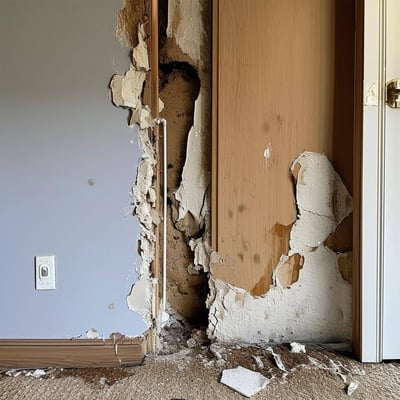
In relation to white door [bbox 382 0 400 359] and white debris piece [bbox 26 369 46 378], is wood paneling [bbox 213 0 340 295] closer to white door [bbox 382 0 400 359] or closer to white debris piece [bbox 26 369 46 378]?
white door [bbox 382 0 400 359]

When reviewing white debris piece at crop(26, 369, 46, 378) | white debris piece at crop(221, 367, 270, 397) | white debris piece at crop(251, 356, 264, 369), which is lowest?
white debris piece at crop(26, 369, 46, 378)

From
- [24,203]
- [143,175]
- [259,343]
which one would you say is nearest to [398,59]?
[143,175]

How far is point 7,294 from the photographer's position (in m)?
1.38

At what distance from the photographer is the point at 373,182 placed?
1.36 m

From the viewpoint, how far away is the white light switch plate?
4.51 feet

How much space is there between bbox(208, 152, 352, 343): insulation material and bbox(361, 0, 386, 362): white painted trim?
0.33 feet

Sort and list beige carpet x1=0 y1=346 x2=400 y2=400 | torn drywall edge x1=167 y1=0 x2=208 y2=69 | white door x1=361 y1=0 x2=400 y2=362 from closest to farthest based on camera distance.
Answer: beige carpet x1=0 y1=346 x2=400 y2=400 < white door x1=361 y1=0 x2=400 y2=362 < torn drywall edge x1=167 y1=0 x2=208 y2=69

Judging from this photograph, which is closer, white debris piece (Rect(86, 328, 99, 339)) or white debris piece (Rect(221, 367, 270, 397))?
white debris piece (Rect(221, 367, 270, 397))

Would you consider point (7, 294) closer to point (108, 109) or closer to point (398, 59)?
point (108, 109)

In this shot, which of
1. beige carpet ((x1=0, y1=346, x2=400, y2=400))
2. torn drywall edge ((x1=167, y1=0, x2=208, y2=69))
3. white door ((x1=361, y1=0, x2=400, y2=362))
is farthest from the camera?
torn drywall edge ((x1=167, y1=0, x2=208, y2=69))

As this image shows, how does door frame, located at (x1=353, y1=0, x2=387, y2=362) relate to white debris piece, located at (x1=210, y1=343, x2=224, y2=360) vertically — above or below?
above

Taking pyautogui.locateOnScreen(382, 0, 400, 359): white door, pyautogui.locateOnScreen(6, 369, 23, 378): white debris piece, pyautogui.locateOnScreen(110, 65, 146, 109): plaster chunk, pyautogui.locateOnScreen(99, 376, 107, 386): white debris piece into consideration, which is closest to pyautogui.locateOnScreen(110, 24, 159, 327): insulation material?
pyautogui.locateOnScreen(110, 65, 146, 109): plaster chunk

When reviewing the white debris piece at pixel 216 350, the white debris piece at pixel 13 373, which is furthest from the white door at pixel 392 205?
the white debris piece at pixel 13 373

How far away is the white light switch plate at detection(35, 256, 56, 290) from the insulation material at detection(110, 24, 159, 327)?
28cm
